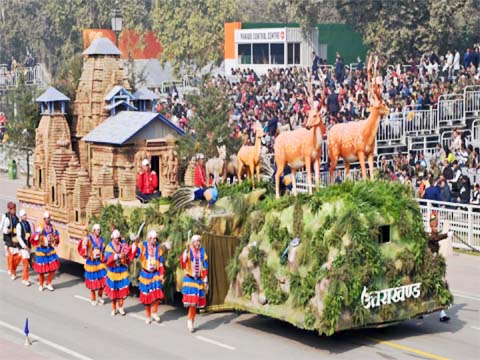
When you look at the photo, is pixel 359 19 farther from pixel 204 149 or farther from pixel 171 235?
pixel 171 235

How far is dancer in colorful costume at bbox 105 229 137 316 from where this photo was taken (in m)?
19.4

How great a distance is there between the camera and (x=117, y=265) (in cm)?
1953

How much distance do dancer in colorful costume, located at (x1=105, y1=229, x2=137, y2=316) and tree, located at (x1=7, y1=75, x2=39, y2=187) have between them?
12098mm

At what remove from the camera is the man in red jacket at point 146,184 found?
21688mm

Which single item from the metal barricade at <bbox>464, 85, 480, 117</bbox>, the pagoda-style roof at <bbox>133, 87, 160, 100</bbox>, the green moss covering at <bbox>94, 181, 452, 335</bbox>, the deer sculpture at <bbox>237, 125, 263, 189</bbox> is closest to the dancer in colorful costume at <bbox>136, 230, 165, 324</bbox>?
the green moss covering at <bbox>94, 181, 452, 335</bbox>

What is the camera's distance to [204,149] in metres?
→ 29.8

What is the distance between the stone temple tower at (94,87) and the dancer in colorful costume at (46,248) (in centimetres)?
292

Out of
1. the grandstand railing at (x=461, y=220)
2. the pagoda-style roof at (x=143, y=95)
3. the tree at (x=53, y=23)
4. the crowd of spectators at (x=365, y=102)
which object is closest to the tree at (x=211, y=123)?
the crowd of spectators at (x=365, y=102)

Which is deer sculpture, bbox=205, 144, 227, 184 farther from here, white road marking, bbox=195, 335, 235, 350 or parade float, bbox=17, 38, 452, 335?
white road marking, bbox=195, 335, 235, 350

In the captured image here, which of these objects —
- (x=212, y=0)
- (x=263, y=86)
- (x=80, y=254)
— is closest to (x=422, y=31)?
(x=263, y=86)

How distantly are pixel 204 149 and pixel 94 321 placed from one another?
11.0 metres

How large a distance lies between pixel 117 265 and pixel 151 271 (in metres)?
0.98

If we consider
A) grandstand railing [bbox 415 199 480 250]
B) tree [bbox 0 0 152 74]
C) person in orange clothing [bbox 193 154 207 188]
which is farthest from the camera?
tree [bbox 0 0 152 74]

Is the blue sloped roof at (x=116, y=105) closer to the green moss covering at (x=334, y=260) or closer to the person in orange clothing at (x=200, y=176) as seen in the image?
the person in orange clothing at (x=200, y=176)
